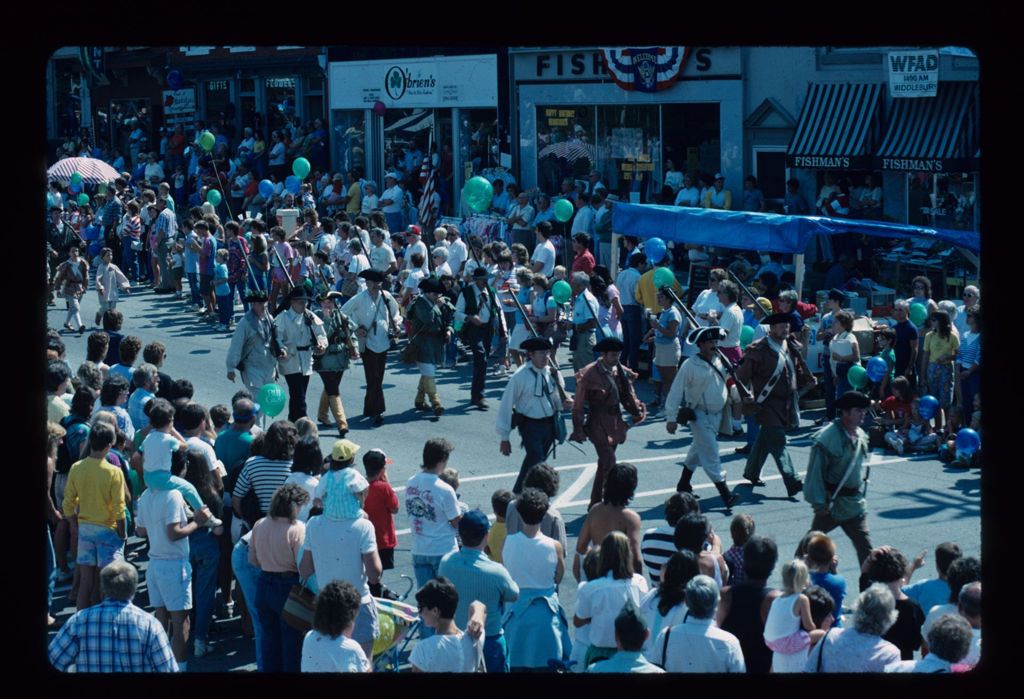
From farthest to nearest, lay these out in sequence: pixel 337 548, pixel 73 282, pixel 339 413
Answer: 1. pixel 73 282
2. pixel 339 413
3. pixel 337 548

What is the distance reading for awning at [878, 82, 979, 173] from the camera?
1867 cm

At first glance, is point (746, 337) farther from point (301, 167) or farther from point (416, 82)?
point (416, 82)

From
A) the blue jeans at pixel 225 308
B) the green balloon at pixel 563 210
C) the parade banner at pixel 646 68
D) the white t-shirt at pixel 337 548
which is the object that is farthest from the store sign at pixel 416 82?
the white t-shirt at pixel 337 548

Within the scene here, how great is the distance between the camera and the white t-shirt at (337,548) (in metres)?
6.88

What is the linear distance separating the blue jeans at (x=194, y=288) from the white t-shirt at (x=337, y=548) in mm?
13136

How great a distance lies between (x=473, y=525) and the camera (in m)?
6.51

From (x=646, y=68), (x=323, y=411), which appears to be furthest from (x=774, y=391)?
(x=646, y=68)

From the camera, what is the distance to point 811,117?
20.9m

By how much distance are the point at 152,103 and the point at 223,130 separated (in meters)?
5.00

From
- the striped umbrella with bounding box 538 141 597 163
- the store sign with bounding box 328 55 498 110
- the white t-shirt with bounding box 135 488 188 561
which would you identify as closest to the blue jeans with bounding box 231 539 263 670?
the white t-shirt with bounding box 135 488 188 561

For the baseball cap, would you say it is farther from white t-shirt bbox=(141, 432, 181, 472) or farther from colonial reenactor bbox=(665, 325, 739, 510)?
colonial reenactor bbox=(665, 325, 739, 510)

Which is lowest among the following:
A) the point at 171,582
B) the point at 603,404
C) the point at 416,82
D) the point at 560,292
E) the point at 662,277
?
the point at 171,582

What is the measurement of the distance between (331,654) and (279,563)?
59.1 inches

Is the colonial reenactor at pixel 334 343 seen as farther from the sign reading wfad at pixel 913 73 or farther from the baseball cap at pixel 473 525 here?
the sign reading wfad at pixel 913 73
